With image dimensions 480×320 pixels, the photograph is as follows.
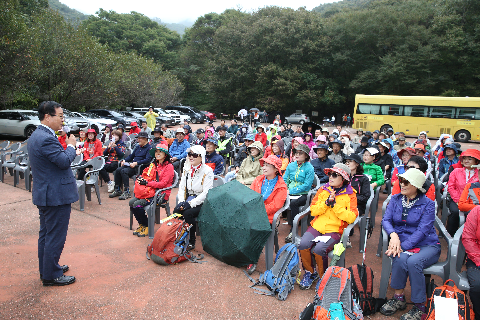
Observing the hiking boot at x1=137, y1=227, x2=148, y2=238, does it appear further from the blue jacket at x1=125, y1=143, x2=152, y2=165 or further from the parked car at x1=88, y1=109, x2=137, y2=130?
the parked car at x1=88, y1=109, x2=137, y2=130

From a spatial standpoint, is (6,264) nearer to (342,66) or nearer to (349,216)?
(349,216)

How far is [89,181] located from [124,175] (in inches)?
26.1

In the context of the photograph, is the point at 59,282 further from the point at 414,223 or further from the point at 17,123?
the point at 17,123

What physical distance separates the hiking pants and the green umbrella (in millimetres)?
1288

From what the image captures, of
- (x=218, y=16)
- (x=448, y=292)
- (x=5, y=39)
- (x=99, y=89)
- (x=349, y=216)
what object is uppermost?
(x=218, y=16)

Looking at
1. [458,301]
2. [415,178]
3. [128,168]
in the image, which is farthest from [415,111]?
[458,301]

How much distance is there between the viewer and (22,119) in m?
15.6

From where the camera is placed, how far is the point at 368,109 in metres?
21.7

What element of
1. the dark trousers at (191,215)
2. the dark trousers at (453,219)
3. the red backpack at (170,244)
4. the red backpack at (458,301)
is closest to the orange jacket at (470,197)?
the dark trousers at (453,219)

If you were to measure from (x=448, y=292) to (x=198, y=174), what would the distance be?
9.83 ft

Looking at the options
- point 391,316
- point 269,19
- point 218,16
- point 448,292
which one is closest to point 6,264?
point 391,316

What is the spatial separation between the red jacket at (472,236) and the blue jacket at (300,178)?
2.09 meters

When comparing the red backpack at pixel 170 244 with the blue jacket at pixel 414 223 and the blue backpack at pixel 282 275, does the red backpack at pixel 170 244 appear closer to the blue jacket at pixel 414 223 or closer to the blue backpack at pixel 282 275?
the blue backpack at pixel 282 275

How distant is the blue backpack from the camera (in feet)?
10.4
